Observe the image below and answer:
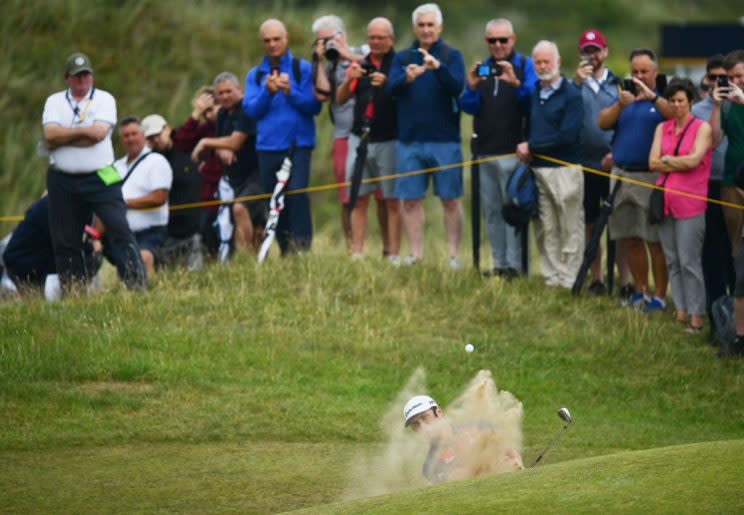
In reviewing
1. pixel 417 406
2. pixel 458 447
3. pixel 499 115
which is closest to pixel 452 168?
pixel 499 115

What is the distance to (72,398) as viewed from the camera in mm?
12633

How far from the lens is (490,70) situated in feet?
52.3

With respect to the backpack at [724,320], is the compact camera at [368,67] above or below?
above

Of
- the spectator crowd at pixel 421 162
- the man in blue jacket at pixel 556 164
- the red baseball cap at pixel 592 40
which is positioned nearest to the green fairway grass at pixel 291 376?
the man in blue jacket at pixel 556 164

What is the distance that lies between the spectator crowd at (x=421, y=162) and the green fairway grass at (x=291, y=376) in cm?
57

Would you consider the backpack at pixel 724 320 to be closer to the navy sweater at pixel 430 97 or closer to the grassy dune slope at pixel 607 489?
the navy sweater at pixel 430 97

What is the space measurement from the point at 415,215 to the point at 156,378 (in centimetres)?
Answer: 444

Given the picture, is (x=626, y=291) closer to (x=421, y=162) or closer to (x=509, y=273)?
(x=509, y=273)

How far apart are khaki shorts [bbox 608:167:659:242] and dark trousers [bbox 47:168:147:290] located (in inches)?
189

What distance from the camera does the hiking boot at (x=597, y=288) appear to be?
1591 cm

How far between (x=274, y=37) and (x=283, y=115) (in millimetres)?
858

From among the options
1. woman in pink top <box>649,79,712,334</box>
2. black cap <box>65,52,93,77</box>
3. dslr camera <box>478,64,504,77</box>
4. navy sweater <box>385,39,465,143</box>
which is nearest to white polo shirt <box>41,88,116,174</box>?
black cap <box>65,52,93,77</box>

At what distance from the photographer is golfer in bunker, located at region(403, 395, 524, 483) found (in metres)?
10.4

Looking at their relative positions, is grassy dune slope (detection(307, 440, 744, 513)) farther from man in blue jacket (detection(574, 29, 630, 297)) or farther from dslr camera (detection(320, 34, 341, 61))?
dslr camera (detection(320, 34, 341, 61))
